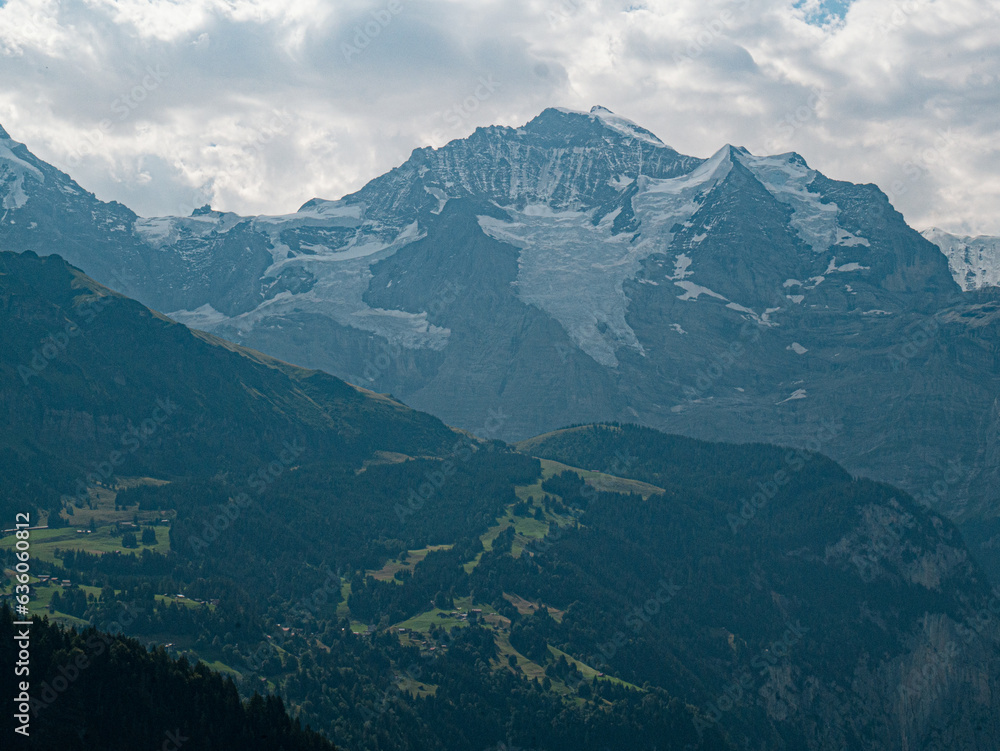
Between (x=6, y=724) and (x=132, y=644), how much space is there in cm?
3315

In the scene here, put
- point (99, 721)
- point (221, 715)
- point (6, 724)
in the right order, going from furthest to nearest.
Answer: point (221, 715) < point (99, 721) < point (6, 724)

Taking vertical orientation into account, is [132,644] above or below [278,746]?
above

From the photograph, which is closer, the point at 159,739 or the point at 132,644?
the point at 159,739

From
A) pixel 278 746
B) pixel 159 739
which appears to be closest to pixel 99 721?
pixel 159 739

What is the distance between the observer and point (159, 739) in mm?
179750

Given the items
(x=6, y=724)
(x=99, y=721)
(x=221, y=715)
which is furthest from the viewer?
(x=221, y=715)

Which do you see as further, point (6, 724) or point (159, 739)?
point (159, 739)

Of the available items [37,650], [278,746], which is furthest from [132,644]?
[278,746]

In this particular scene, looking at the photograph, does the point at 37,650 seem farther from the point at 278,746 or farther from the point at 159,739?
the point at 278,746

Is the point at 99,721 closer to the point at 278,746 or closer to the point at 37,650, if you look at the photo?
the point at 37,650

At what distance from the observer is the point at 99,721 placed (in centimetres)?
17588

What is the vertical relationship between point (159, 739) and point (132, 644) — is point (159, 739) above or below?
below

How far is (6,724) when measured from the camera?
163 meters

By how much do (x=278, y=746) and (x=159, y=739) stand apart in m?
17.7
